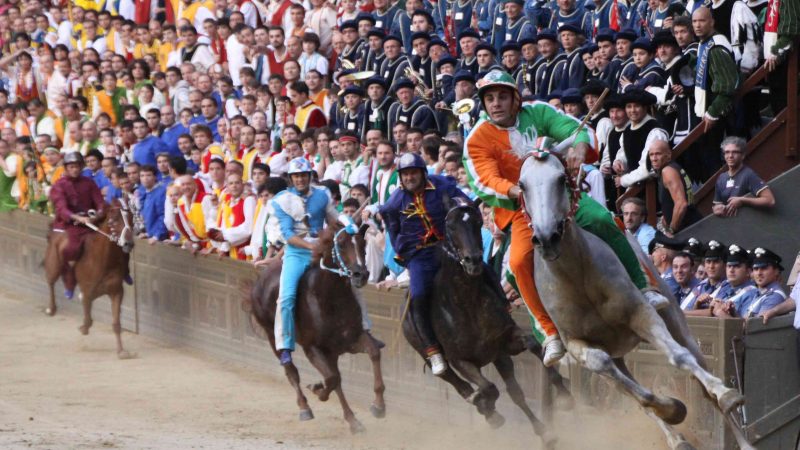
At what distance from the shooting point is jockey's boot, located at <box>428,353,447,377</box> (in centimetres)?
1280

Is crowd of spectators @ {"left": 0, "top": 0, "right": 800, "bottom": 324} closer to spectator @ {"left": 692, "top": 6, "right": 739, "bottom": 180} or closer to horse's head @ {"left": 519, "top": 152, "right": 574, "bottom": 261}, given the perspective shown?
spectator @ {"left": 692, "top": 6, "right": 739, "bottom": 180}

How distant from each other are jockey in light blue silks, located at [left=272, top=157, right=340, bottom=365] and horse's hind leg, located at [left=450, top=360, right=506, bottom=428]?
2265 millimetres

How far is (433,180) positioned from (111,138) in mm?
10577

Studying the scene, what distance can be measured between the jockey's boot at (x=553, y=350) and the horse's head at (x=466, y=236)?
1.60 meters

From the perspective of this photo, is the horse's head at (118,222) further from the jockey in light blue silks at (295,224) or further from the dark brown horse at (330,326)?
the dark brown horse at (330,326)

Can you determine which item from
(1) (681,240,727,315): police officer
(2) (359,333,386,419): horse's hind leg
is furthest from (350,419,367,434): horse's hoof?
(1) (681,240,727,315): police officer

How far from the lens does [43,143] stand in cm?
2383

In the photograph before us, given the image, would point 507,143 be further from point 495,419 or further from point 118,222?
point 118,222

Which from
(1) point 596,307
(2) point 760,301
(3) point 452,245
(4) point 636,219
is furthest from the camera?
(4) point 636,219

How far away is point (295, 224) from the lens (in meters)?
14.5

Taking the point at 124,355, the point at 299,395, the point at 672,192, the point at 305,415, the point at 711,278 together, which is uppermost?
the point at 672,192

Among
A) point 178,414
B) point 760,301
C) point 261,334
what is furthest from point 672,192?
point 178,414

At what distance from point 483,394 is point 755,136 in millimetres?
3432

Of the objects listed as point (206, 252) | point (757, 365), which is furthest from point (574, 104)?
point (206, 252)
